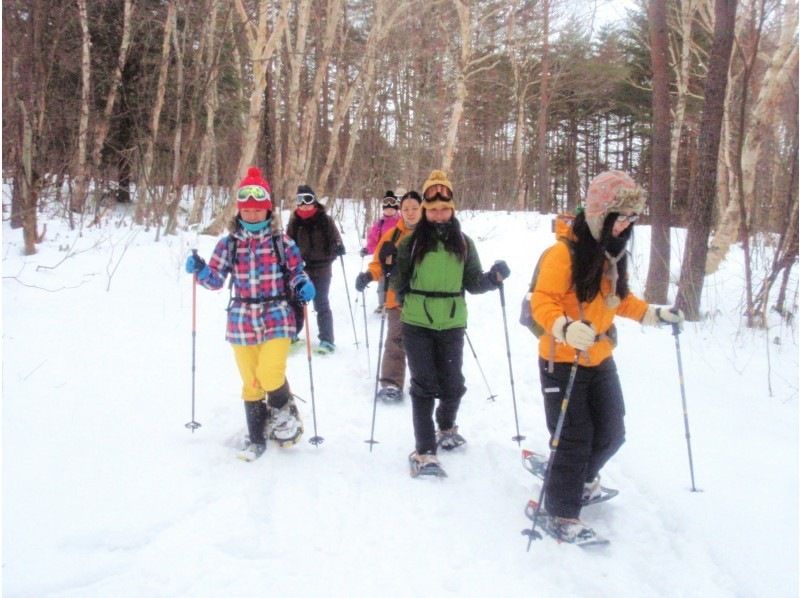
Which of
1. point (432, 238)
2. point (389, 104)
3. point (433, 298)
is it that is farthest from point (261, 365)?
point (389, 104)

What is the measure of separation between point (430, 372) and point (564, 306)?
115 cm

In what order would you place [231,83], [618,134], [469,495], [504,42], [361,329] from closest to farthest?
[469,495], [361,329], [231,83], [504,42], [618,134]

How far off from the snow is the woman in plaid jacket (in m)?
0.47

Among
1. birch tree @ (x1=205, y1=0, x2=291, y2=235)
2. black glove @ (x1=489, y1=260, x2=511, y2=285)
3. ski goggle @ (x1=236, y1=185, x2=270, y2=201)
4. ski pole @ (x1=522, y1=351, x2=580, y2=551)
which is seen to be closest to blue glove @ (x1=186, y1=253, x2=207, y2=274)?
ski goggle @ (x1=236, y1=185, x2=270, y2=201)

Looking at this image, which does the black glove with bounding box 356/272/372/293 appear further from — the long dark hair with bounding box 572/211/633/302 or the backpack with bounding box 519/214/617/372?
the long dark hair with bounding box 572/211/633/302

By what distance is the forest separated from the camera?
303 inches

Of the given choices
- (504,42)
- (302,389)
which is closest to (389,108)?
(504,42)

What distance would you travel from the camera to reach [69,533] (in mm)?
2797

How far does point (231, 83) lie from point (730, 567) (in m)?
16.5

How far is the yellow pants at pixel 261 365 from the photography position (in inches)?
149

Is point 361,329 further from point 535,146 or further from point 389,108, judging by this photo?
point 535,146

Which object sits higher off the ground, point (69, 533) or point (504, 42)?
point (504, 42)

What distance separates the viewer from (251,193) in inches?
148

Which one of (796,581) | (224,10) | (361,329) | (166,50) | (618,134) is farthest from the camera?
(618,134)
